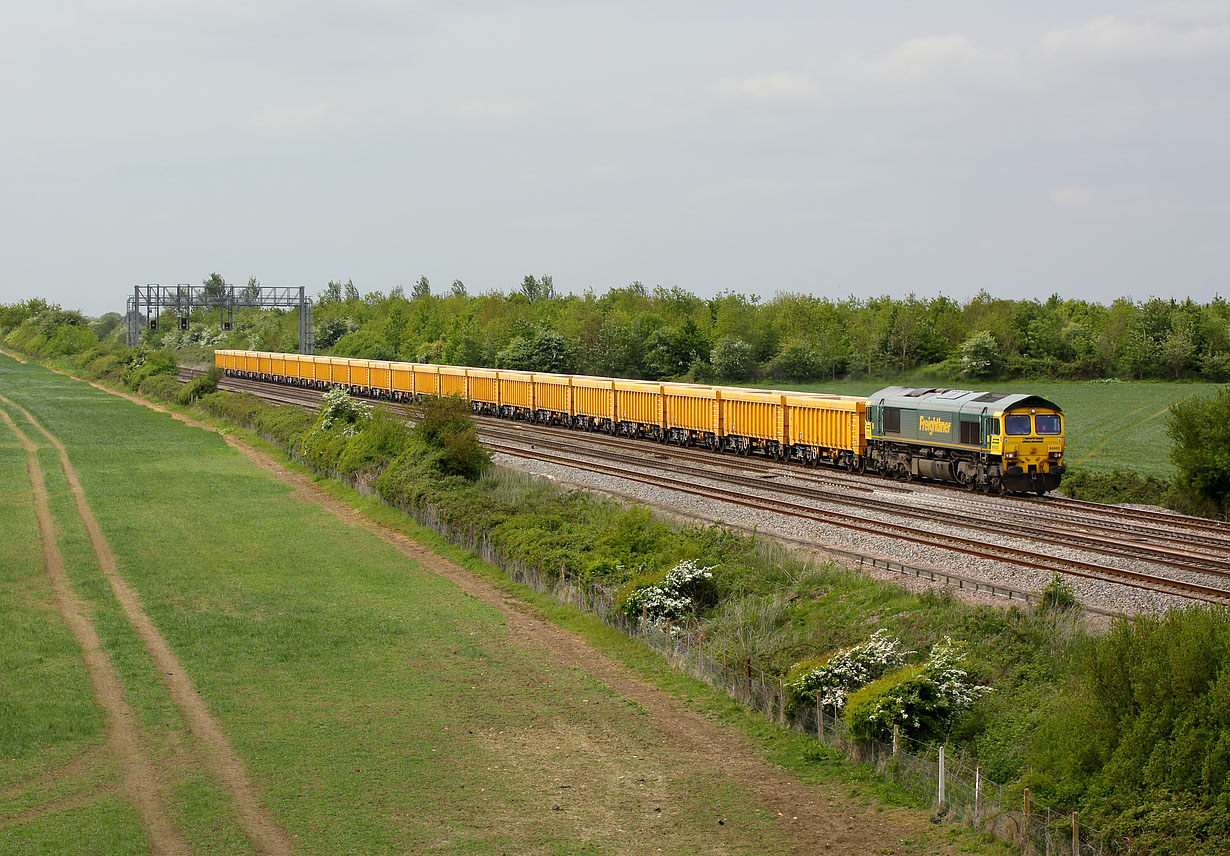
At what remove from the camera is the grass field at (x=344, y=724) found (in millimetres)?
13508

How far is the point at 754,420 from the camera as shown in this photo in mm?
45938

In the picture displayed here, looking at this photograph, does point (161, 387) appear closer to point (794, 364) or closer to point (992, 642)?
point (794, 364)

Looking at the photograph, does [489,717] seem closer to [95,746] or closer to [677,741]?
[677,741]

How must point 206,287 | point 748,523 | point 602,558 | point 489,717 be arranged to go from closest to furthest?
point 489,717
point 602,558
point 748,523
point 206,287

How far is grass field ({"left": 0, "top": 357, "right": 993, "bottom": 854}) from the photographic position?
13.5m

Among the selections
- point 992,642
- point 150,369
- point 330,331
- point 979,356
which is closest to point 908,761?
point 992,642

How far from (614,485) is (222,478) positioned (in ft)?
55.2

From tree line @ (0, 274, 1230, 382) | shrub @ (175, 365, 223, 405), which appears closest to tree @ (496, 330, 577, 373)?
tree line @ (0, 274, 1230, 382)

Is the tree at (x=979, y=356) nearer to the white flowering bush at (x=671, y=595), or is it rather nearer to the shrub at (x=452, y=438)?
the shrub at (x=452, y=438)

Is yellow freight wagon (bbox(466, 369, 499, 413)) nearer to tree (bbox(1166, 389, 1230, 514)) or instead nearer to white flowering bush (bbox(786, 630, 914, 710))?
tree (bbox(1166, 389, 1230, 514))

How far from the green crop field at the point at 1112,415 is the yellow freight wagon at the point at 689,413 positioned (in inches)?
612

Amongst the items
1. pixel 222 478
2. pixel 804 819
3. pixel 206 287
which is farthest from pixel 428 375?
pixel 804 819

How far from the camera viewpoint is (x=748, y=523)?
30.2 m

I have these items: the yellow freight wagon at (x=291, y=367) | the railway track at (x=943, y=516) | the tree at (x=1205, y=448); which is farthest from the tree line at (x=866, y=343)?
the tree at (x=1205, y=448)
